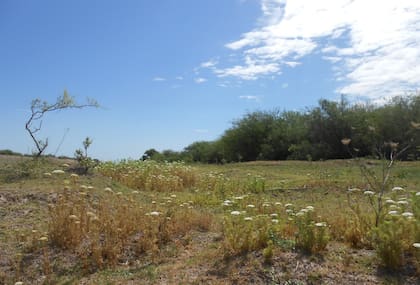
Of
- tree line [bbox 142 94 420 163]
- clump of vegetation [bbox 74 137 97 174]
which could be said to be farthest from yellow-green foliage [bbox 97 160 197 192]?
tree line [bbox 142 94 420 163]

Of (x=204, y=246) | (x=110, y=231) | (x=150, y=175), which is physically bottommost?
(x=204, y=246)

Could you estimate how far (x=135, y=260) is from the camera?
4723 millimetres

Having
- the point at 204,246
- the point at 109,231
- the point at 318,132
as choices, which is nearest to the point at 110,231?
the point at 109,231

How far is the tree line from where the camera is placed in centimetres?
2414

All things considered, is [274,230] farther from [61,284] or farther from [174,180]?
[174,180]

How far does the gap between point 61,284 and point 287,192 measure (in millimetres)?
6576

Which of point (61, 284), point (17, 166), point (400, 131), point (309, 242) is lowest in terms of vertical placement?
point (61, 284)

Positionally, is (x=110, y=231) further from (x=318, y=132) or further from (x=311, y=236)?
(x=318, y=132)

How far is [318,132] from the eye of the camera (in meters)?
28.4

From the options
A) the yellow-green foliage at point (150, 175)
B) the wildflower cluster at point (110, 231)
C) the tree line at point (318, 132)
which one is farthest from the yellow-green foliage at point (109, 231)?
the tree line at point (318, 132)

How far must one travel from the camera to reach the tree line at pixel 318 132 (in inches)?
950

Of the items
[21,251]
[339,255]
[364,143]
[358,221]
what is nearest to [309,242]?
[339,255]

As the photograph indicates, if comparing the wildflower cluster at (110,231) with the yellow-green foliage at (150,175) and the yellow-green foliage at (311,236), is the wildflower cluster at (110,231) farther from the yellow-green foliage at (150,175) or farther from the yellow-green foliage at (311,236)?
the yellow-green foliage at (150,175)

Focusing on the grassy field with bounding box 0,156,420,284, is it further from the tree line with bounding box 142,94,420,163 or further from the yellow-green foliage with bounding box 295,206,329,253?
Answer: the tree line with bounding box 142,94,420,163
